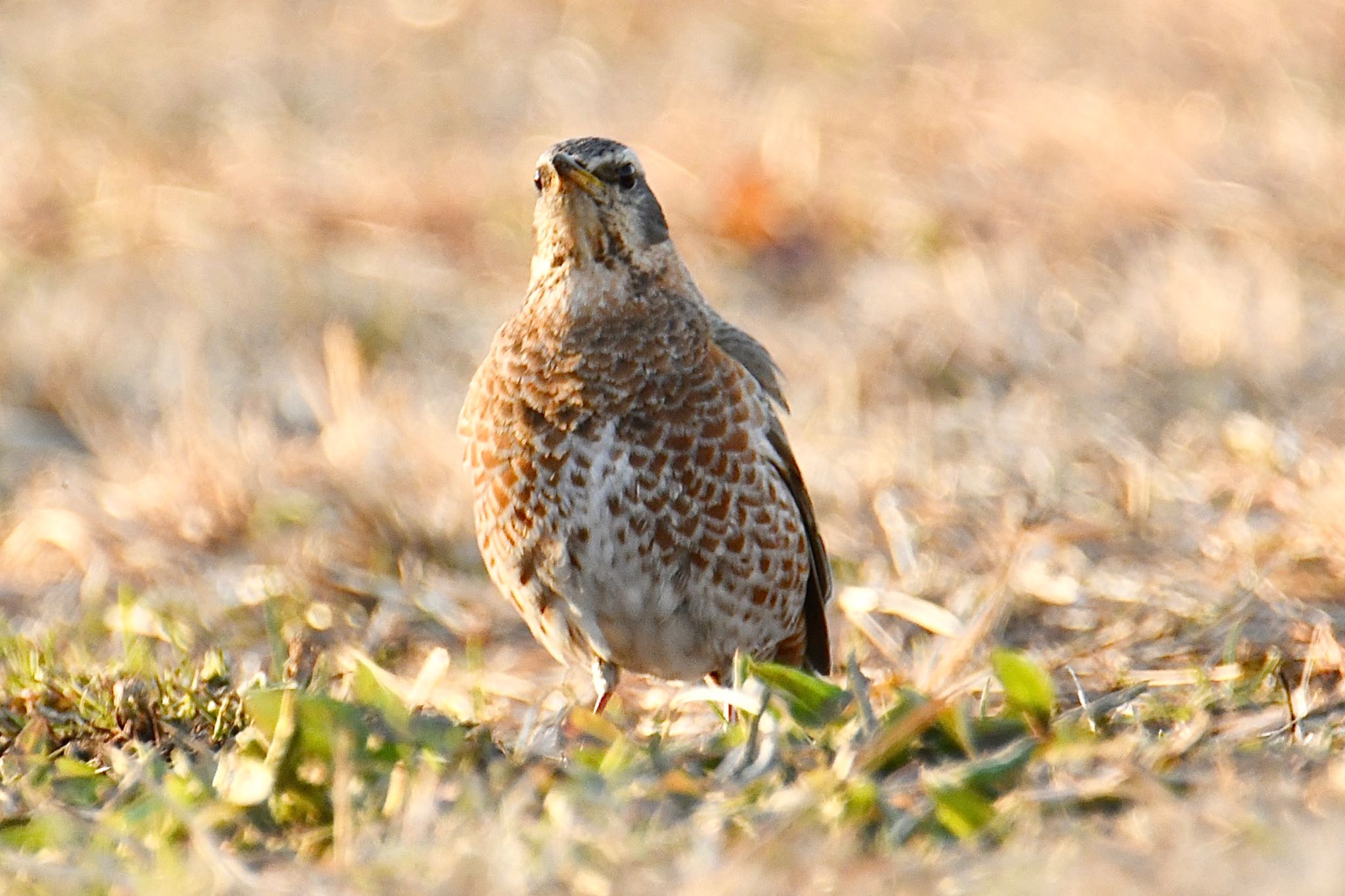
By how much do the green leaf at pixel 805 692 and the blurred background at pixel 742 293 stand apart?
1.19m

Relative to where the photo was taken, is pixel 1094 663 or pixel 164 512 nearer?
pixel 1094 663

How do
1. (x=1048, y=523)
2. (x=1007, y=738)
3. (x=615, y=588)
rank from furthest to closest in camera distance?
(x=1048, y=523) < (x=615, y=588) < (x=1007, y=738)

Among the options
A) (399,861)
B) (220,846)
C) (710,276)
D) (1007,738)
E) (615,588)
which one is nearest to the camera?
(399,861)

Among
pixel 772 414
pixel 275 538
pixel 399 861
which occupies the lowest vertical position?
Result: pixel 275 538

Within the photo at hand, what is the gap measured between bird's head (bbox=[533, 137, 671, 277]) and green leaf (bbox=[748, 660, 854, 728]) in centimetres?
138

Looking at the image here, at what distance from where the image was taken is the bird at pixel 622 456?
471 cm

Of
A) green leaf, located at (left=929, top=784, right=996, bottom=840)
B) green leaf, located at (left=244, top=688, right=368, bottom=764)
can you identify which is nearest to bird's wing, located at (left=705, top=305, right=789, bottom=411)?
green leaf, located at (left=244, top=688, right=368, bottom=764)

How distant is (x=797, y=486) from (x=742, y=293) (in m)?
3.98

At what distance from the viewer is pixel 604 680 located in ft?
16.9

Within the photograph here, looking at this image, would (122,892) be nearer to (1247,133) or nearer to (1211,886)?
(1211,886)

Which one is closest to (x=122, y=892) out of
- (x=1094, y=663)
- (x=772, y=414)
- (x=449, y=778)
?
(x=449, y=778)

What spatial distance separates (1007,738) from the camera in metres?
3.72

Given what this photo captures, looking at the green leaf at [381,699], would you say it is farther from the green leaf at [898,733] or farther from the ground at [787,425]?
the green leaf at [898,733]

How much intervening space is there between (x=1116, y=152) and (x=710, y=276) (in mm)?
2195
